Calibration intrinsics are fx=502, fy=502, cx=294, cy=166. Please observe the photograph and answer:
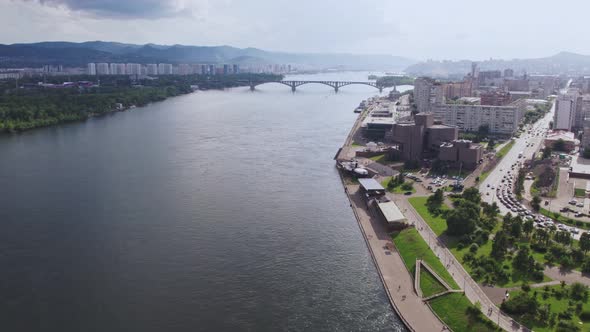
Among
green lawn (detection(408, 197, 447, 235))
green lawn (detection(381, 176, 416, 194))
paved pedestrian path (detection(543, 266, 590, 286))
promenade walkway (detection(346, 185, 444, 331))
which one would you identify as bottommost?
promenade walkway (detection(346, 185, 444, 331))

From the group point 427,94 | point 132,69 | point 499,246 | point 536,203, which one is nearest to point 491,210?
point 536,203

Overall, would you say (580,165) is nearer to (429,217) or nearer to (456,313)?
(429,217)

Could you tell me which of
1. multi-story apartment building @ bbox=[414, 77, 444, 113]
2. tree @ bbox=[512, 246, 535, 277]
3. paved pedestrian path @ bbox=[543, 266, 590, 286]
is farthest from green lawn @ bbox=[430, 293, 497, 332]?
multi-story apartment building @ bbox=[414, 77, 444, 113]

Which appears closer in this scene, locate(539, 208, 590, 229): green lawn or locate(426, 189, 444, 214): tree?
locate(539, 208, 590, 229): green lawn

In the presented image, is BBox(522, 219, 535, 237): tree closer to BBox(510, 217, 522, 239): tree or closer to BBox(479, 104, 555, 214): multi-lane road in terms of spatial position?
BBox(510, 217, 522, 239): tree

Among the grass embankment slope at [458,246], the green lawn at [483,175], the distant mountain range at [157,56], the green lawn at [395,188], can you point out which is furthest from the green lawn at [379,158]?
the distant mountain range at [157,56]

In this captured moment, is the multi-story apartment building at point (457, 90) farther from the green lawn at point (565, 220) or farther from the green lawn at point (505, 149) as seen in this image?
the green lawn at point (565, 220)
